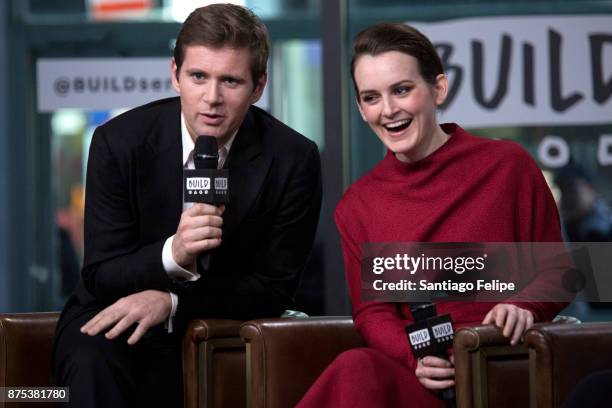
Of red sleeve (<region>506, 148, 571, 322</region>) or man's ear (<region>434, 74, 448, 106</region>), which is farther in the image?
man's ear (<region>434, 74, 448, 106</region>)

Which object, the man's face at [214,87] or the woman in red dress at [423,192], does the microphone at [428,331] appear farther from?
the man's face at [214,87]

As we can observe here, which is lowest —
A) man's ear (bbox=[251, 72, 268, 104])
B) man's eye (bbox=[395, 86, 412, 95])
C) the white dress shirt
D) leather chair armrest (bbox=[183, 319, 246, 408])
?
leather chair armrest (bbox=[183, 319, 246, 408])

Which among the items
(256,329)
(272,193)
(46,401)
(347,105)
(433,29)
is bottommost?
(46,401)

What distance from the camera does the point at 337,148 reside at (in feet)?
19.6

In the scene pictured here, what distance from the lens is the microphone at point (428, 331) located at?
271 cm

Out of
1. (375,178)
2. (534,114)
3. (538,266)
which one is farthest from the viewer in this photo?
(534,114)

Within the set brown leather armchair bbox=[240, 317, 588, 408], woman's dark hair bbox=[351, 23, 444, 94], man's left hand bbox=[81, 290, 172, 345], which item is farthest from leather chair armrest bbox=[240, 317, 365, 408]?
woman's dark hair bbox=[351, 23, 444, 94]

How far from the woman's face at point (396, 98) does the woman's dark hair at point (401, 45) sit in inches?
0.6

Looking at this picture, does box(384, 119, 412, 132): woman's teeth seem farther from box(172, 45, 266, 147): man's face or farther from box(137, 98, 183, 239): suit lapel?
box(137, 98, 183, 239): suit lapel

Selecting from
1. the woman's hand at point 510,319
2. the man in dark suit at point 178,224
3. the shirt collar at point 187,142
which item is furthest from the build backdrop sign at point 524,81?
the woman's hand at point 510,319

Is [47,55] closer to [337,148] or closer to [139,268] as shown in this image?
[337,148]

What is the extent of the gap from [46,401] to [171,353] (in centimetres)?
38

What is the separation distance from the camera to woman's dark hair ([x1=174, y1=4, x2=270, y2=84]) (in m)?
3.08

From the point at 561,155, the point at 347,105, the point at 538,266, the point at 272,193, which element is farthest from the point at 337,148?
the point at 538,266
